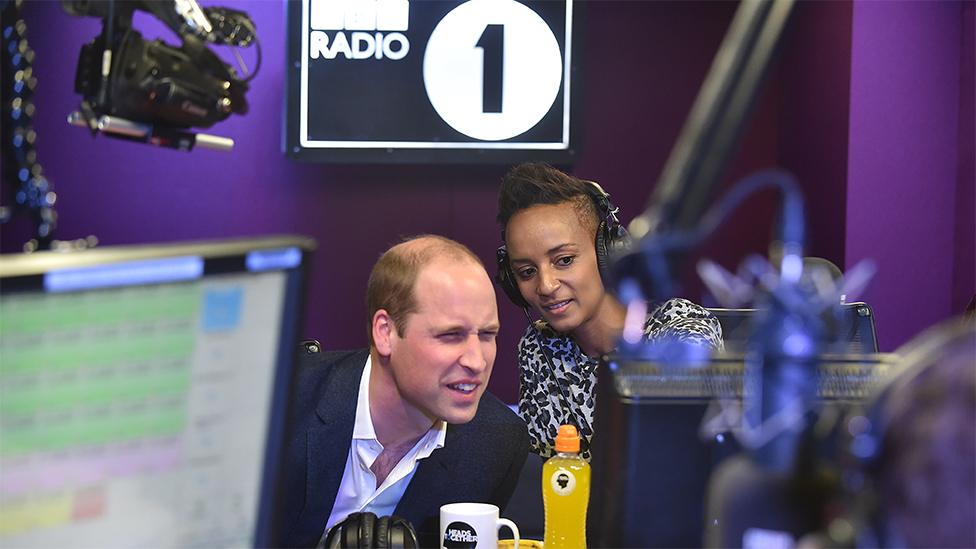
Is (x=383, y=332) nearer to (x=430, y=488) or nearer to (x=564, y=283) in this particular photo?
(x=430, y=488)

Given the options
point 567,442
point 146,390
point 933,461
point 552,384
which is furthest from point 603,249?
point 933,461

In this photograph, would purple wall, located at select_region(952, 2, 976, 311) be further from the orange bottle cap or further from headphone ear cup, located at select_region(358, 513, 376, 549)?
headphone ear cup, located at select_region(358, 513, 376, 549)

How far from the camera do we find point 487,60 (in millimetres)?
3928

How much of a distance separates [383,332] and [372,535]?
78 cm

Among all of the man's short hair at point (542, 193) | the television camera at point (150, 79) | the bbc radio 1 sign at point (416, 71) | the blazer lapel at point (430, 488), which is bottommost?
the blazer lapel at point (430, 488)

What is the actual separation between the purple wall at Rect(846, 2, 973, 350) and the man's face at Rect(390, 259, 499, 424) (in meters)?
2.01

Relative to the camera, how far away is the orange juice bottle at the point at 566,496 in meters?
1.67

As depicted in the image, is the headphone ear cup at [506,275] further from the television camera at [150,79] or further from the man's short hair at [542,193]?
the television camera at [150,79]

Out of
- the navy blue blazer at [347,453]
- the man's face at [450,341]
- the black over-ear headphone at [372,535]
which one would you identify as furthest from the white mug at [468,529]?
the man's face at [450,341]

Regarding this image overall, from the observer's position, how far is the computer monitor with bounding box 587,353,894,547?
1.18m

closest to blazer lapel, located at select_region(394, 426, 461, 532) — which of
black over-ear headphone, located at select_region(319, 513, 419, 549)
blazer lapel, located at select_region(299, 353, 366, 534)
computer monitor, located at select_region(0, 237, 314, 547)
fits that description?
blazer lapel, located at select_region(299, 353, 366, 534)

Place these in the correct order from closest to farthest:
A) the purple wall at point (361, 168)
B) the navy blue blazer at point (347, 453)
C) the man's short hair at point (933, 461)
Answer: the man's short hair at point (933, 461), the navy blue blazer at point (347, 453), the purple wall at point (361, 168)

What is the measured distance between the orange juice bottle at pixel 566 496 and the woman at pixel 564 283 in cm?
79

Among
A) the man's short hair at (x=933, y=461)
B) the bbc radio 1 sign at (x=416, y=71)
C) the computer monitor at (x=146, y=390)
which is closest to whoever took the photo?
the man's short hair at (x=933, y=461)
